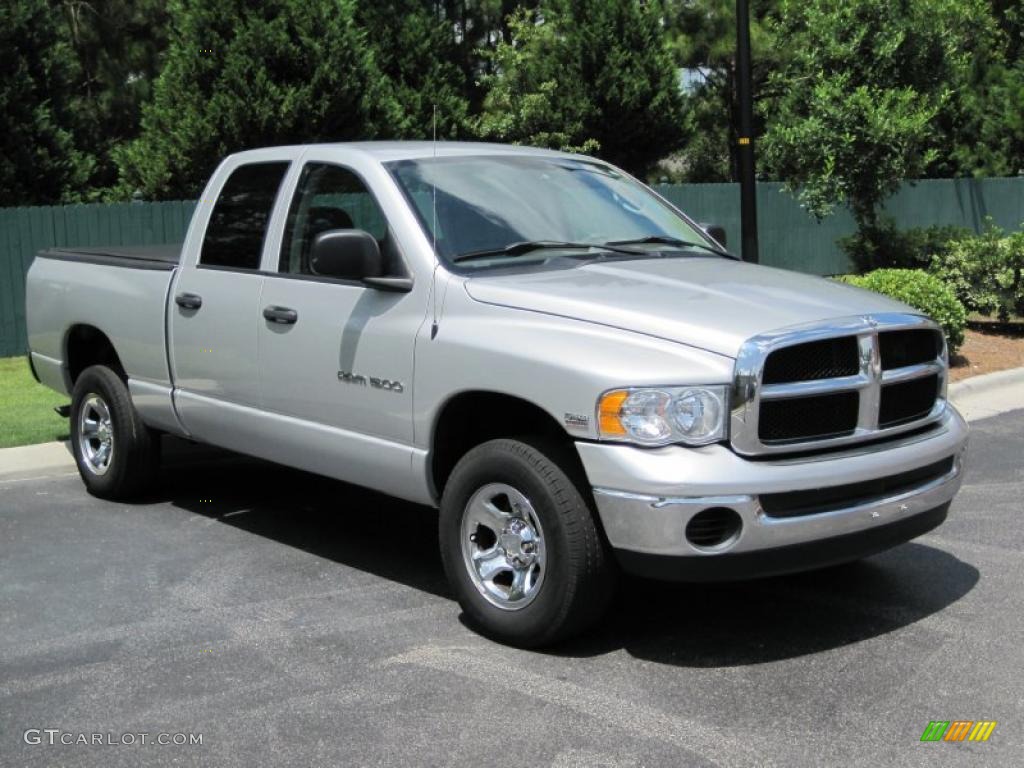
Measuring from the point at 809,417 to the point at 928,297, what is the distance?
28.5 feet

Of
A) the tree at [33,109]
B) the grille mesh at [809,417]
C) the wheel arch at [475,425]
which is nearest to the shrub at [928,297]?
the wheel arch at [475,425]

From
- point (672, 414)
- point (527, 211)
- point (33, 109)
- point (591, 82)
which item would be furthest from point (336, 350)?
point (591, 82)

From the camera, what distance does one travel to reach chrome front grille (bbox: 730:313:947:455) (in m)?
4.77

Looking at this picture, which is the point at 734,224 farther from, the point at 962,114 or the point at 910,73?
the point at 962,114

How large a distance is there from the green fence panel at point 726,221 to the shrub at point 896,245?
2.46 meters

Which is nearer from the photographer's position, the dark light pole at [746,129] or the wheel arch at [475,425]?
the wheel arch at [475,425]

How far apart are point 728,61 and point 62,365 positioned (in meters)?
22.5

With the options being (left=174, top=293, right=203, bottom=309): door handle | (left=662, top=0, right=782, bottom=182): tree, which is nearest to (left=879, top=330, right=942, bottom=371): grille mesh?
(left=174, top=293, right=203, bottom=309): door handle

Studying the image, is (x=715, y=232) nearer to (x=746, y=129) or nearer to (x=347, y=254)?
(x=347, y=254)

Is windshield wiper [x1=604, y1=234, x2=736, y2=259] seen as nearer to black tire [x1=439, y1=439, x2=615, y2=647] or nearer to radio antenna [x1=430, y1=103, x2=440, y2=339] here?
radio antenna [x1=430, y1=103, x2=440, y2=339]

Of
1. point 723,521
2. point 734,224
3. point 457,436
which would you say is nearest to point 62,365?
point 457,436

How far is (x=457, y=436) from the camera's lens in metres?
5.68

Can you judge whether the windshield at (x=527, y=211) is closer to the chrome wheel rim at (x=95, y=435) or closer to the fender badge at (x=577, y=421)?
the fender badge at (x=577, y=421)

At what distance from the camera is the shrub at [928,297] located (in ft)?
42.8
